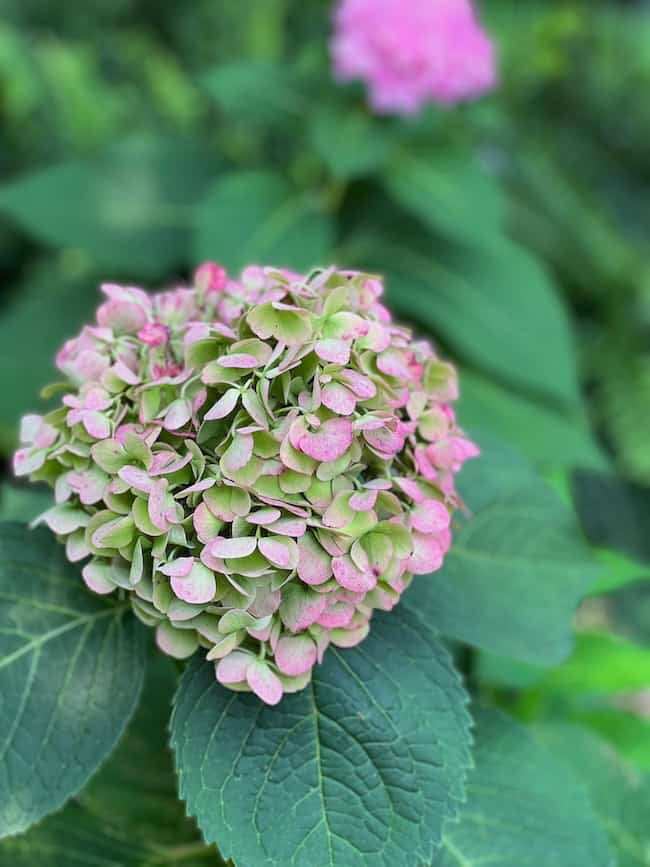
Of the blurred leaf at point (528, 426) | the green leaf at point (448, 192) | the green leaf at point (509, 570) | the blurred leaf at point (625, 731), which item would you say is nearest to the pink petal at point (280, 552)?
the green leaf at point (509, 570)

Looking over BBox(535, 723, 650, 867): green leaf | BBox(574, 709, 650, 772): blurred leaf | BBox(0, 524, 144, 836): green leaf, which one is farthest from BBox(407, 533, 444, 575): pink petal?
BBox(574, 709, 650, 772): blurred leaf

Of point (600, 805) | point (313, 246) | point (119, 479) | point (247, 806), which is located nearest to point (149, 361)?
point (119, 479)

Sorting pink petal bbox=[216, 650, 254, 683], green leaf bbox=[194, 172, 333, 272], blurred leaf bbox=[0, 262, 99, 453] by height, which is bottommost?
blurred leaf bbox=[0, 262, 99, 453]

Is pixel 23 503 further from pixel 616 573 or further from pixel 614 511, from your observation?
pixel 614 511

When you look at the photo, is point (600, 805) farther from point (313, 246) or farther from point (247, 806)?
point (313, 246)

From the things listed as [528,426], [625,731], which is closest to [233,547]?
[625,731]

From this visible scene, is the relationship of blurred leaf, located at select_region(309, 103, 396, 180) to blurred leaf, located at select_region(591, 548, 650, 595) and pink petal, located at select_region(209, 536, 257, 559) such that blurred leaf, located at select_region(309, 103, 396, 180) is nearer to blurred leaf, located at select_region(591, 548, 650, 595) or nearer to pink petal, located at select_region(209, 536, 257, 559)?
blurred leaf, located at select_region(591, 548, 650, 595)
